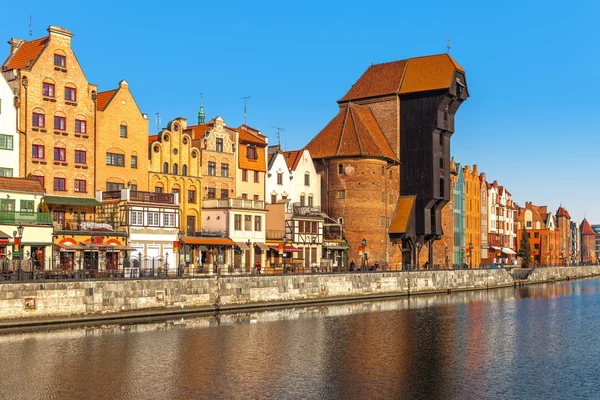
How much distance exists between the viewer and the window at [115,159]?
68750 millimetres

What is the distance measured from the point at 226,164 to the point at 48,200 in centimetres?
2198

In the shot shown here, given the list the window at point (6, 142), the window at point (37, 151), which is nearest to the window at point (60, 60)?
the window at point (37, 151)

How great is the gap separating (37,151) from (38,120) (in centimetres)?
254

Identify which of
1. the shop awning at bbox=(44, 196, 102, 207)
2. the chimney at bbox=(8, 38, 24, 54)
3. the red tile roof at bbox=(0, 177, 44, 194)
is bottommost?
the shop awning at bbox=(44, 196, 102, 207)

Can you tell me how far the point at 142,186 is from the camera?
70250mm

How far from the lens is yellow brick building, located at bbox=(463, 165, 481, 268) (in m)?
129

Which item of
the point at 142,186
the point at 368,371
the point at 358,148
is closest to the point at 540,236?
the point at 358,148

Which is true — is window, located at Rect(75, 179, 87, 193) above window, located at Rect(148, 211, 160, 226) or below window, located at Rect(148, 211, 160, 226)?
above

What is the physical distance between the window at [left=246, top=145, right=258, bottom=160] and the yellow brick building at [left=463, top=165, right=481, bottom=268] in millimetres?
54752

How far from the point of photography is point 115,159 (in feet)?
227

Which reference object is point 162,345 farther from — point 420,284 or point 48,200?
point 420,284

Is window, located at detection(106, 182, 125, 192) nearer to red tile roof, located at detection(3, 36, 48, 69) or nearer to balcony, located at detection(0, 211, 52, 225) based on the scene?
balcony, located at detection(0, 211, 52, 225)

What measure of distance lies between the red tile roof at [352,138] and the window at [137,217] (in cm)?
3345

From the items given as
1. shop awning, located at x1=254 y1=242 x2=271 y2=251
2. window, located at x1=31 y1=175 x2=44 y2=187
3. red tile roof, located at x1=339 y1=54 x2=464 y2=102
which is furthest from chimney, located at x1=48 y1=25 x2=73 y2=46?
red tile roof, located at x1=339 y1=54 x2=464 y2=102
